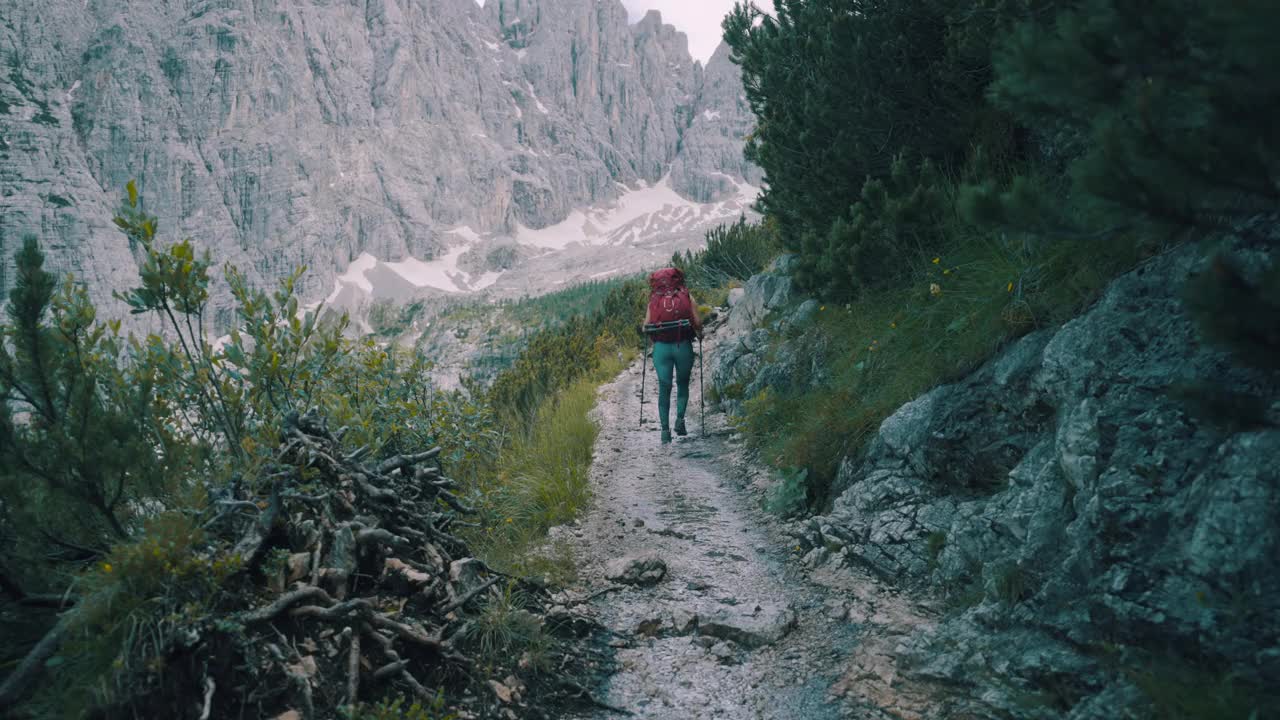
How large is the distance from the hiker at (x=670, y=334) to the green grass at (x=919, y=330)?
1.23m

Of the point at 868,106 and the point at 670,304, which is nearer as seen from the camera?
the point at 868,106

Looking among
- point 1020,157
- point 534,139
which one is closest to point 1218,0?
point 1020,157

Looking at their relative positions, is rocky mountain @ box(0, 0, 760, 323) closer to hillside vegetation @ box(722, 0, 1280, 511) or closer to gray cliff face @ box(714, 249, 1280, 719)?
hillside vegetation @ box(722, 0, 1280, 511)

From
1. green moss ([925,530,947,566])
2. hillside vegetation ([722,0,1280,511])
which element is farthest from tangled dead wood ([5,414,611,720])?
hillside vegetation ([722,0,1280,511])

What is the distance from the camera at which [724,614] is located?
3.69 m

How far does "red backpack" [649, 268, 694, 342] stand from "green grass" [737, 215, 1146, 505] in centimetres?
154

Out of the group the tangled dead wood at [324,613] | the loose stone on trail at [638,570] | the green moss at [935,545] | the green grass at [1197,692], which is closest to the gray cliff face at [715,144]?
the loose stone on trail at [638,570]

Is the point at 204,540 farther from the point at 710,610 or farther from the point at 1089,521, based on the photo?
the point at 1089,521

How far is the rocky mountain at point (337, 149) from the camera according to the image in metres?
113

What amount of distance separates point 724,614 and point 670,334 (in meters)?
4.87

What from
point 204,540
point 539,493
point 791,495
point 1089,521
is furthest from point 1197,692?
point 539,493

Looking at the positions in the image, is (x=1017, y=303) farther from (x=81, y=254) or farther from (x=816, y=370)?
(x=81, y=254)

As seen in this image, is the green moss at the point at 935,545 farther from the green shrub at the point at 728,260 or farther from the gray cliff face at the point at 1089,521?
the green shrub at the point at 728,260

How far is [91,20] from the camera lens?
400ft
